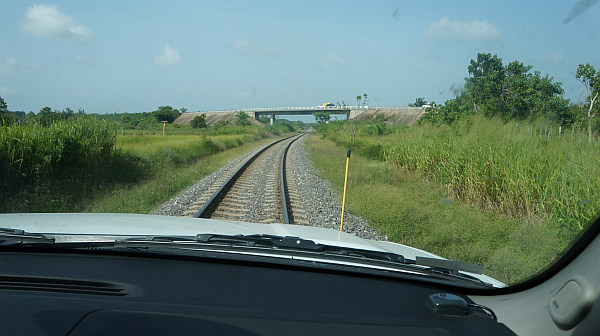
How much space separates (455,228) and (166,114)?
149 feet

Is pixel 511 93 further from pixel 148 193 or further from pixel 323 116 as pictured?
pixel 323 116

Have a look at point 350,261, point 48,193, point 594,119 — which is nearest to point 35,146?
point 48,193

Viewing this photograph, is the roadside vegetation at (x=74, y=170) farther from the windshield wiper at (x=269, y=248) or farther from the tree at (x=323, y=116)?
the tree at (x=323, y=116)

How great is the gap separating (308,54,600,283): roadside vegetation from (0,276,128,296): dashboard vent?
162 inches

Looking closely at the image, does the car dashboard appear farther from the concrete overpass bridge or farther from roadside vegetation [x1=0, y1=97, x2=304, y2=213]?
the concrete overpass bridge

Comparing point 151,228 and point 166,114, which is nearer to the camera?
point 151,228

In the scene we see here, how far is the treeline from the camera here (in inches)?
271

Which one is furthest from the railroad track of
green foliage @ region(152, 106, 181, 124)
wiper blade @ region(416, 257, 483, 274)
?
green foliage @ region(152, 106, 181, 124)

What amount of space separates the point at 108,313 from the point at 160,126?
145 ft

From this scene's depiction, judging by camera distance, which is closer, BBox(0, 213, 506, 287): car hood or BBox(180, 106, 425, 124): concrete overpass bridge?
BBox(0, 213, 506, 287): car hood

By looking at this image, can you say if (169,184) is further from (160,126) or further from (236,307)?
(160,126)

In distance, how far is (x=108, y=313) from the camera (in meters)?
1.55

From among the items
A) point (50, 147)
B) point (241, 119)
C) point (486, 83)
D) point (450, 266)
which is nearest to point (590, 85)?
point (450, 266)

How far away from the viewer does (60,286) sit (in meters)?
1.84
